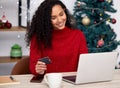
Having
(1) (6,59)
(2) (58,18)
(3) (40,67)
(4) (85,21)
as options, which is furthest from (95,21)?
(3) (40,67)

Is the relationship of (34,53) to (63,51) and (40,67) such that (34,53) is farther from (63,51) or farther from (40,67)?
(40,67)

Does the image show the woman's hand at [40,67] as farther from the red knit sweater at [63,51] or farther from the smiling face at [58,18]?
the smiling face at [58,18]

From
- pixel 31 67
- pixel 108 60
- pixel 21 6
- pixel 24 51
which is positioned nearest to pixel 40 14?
pixel 31 67

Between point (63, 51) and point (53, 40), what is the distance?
0.12m

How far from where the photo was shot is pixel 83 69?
1581 mm

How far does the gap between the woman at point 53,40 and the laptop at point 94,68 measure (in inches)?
17.8

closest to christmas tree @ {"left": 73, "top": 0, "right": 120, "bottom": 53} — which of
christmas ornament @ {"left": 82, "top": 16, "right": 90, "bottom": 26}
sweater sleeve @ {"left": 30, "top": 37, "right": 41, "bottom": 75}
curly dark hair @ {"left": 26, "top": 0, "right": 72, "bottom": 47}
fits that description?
christmas ornament @ {"left": 82, "top": 16, "right": 90, "bottom": 26}

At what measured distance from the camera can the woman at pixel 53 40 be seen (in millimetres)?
2111

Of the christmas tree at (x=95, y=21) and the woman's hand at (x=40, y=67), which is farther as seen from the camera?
the christmas tree at (x=95, y=21)

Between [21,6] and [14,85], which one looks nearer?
[14,85]

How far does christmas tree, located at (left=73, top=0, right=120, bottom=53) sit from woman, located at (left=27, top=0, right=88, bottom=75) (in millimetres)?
1600

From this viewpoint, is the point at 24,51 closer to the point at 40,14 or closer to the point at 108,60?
the point at 40,14

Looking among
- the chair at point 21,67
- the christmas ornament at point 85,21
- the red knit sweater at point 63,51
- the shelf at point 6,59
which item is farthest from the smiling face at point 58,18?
the christmas ornament at point 85,21

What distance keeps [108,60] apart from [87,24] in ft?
7.25
